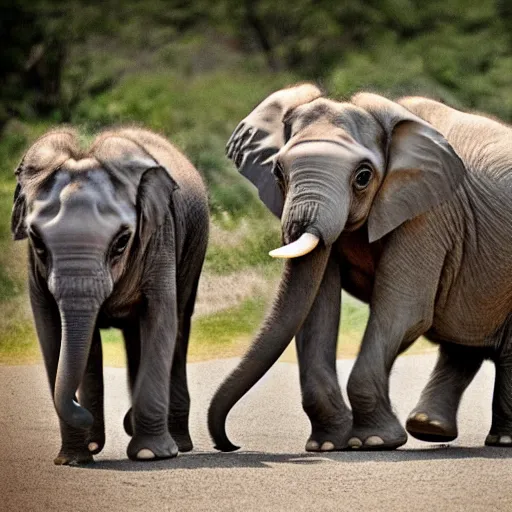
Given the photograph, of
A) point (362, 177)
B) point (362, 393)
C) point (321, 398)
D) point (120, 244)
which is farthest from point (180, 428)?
point (362, 177)

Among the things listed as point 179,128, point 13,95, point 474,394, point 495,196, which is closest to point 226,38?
point 179,128

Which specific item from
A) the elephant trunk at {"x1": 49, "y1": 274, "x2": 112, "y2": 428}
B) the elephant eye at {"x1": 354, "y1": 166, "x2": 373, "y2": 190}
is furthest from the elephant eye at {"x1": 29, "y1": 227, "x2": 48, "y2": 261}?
the elephant eye at {"x1": 354, "y1": 166, "x2": 373, "y2": 190}

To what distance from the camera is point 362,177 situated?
9297 millimetres

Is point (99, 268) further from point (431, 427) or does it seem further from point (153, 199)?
point (431, 427)

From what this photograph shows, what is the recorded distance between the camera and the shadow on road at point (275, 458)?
333 inches

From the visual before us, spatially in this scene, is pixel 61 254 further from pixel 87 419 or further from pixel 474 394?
pixel 474 394

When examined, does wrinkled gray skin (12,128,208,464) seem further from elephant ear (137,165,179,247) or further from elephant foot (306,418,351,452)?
elephant foot (306,418,351,452)

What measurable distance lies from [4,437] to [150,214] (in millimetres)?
Answer: 1606

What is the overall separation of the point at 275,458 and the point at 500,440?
166cm

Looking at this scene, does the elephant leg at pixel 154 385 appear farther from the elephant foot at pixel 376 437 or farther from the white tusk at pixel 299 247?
the elephant foot at pixel 376 437

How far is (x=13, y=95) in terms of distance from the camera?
2089cm

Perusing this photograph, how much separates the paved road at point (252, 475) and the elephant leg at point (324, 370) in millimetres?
194

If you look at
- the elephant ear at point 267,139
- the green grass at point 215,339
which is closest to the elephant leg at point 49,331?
the elephant ear at point 267,139

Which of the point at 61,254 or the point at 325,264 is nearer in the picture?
the point at 61,254
